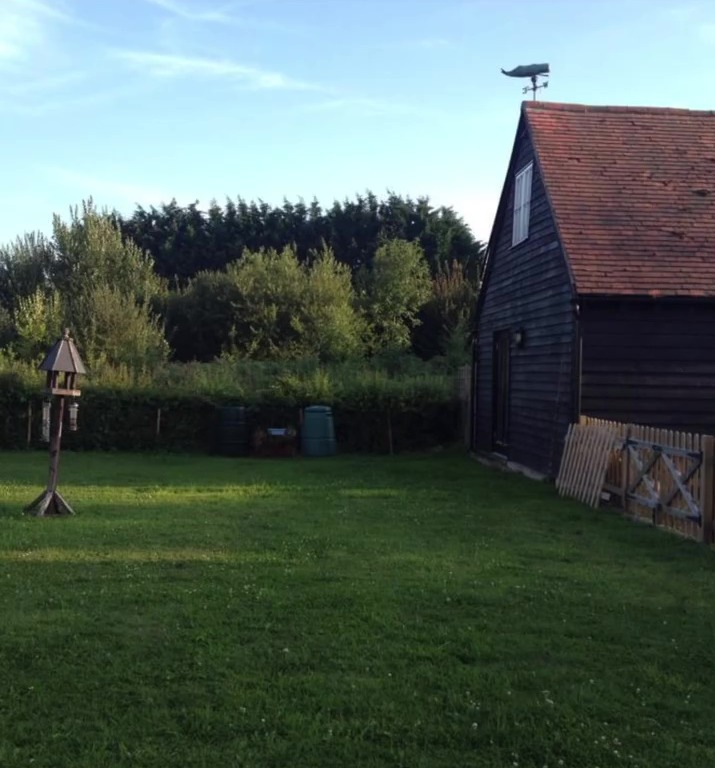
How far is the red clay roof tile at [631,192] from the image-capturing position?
44.1 ft

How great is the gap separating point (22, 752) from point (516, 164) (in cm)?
1541

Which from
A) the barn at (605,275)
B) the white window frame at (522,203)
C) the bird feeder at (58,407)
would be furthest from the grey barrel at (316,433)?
the bird feeder at (58,407)

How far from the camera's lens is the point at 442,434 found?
2138 centimetres

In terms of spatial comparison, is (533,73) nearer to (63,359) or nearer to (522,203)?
(522,203)

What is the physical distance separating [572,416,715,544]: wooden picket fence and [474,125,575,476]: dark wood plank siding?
1.92 m

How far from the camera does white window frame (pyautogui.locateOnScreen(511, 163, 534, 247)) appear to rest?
53.0ft

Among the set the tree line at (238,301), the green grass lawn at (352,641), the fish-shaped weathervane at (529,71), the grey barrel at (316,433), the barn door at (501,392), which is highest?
the fish-shaped weathervane at (529,71)

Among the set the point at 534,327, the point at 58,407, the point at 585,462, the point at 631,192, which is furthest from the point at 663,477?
the point at 58,407

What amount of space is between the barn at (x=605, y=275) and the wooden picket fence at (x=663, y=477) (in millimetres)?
1742

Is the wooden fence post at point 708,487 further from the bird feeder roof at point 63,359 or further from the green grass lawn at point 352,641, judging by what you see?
the bird feeder roof at point 63,359

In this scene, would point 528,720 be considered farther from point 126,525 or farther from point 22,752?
point 126,525

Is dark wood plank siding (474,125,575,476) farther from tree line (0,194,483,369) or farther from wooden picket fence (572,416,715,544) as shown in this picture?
tree line (0,194,483,369)

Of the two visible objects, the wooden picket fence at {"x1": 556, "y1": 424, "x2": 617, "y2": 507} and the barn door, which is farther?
the barn door

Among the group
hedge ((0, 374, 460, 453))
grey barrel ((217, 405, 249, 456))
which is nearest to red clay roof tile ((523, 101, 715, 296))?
hedge ((0, 374, 460, 453))
